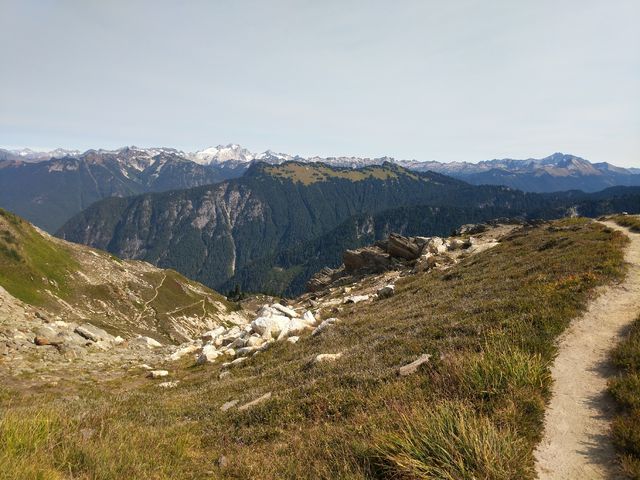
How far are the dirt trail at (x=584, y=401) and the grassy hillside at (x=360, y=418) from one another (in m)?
0.34

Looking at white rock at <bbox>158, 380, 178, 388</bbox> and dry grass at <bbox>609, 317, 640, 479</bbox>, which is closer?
dry grass at <bbox>609, 317, 640, 479</bbox>

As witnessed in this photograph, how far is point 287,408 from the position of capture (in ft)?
34.2

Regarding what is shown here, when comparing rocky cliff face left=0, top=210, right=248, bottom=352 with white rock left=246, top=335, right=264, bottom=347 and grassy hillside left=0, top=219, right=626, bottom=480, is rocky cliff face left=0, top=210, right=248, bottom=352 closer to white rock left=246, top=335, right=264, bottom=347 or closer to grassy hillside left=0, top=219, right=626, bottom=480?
white rock left=246, top=335, right=264, bottom=347

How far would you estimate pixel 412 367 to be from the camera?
10875 millimetres

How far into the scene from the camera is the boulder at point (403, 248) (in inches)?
2372

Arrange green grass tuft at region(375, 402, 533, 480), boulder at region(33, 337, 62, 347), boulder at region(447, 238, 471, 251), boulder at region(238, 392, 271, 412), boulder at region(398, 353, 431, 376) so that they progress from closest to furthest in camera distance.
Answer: green grass tuft at region(375, 402, 533, 480) < boulder at region(398, 353, 431, 376) < boulder at region(238, 392, 271, 412) < boulder at region(33, 337, 62, 347) < boulder at region(447, 238, 471, 251)

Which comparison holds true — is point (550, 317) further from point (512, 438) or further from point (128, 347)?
point (128, 347)

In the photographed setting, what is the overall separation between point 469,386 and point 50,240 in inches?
5745

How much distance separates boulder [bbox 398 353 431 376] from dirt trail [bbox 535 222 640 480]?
3.41 meters

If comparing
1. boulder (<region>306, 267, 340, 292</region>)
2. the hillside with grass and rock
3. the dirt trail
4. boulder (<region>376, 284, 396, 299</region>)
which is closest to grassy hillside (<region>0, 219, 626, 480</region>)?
the dirt trail

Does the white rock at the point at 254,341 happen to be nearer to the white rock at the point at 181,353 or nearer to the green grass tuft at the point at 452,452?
the white rock at the point at 181,353

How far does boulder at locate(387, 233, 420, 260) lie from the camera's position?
60.3 meters

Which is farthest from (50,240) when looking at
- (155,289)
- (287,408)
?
(287,408)

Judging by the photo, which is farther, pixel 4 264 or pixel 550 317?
pixel 4 264
